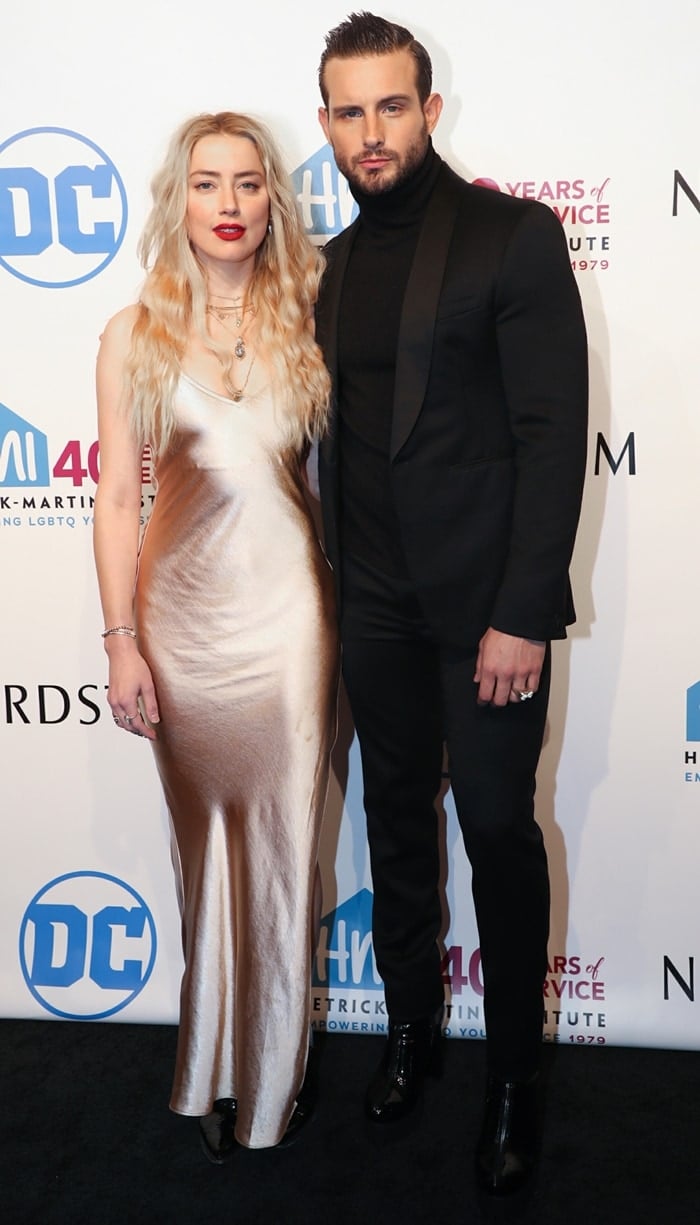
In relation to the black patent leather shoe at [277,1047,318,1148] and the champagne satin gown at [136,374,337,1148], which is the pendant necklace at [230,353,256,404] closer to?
the champagne satin gown at [136,374,337,1148]

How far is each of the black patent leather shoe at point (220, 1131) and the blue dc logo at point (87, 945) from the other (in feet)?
1.78

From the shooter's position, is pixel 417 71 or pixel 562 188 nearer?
pixel 417 71

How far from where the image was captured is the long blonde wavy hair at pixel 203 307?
1947mm

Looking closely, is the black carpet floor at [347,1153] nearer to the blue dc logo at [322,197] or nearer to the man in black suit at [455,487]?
the man in black suit at [455,487]

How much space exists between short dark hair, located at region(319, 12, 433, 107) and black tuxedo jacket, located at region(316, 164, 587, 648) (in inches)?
6.3

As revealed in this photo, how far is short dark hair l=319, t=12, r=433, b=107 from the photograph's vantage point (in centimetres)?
184

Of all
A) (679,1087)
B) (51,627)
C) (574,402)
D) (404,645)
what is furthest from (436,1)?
(679,1087)

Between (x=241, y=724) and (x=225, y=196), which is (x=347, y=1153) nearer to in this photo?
(x=241, y=724)

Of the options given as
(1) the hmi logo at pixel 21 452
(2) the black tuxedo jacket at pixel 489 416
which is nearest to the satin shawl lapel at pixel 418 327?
(2) the black tuxedo jacket at pixel 489 416

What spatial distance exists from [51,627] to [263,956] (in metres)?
0.95

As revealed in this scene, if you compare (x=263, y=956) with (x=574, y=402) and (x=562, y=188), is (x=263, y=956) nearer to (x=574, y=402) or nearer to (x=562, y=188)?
(x=574, y=402)

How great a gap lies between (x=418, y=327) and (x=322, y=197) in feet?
2.16

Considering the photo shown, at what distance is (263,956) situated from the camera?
2023mm

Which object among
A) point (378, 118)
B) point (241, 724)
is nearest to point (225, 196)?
point (378, 118)
